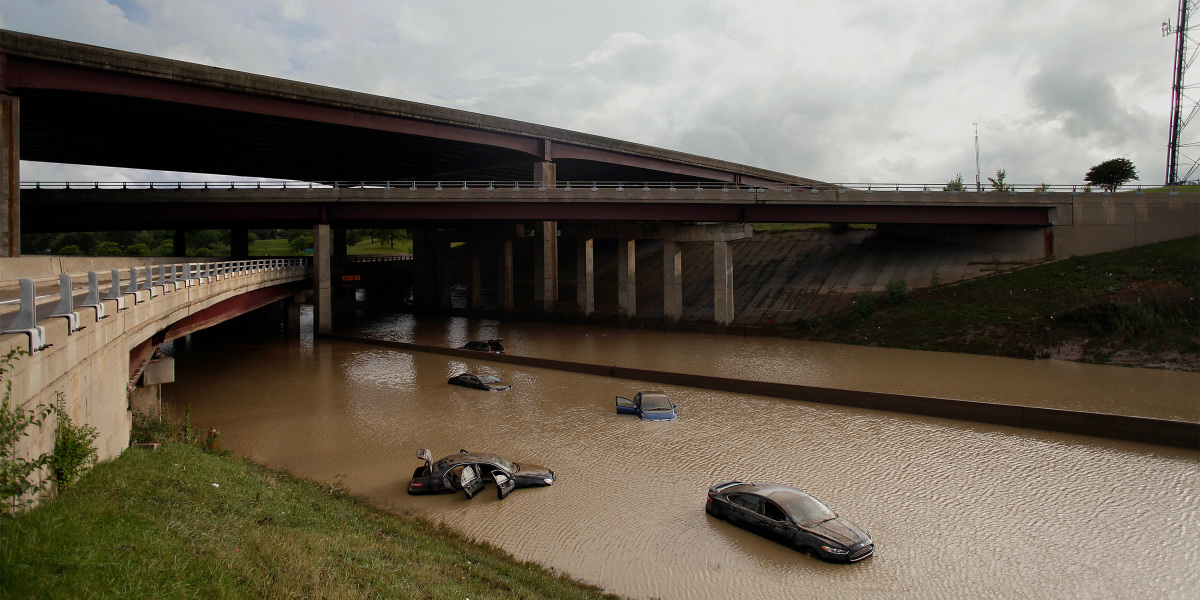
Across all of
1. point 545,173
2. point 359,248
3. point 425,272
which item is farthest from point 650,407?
point 359,248

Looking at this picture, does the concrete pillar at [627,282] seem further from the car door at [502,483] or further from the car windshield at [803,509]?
the car windshield at [803,509]

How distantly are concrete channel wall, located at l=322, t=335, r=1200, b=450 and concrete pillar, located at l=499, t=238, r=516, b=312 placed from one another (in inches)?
1133

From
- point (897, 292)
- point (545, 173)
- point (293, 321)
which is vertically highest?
point (545, 173)

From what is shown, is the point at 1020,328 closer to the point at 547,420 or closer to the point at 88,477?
the point at 547,420

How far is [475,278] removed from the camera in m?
62.6

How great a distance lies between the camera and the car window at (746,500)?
1338 centimetres

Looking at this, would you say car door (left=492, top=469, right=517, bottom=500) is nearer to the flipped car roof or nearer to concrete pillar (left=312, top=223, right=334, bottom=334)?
the flipped car roof

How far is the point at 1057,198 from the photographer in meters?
44.3

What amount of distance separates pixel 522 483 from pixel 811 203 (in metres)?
34.9

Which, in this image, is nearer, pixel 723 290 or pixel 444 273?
pixel 723 290

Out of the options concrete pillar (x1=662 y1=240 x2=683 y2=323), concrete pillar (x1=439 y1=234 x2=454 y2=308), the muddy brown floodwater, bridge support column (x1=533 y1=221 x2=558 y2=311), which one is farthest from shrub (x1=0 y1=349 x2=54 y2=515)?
concrete pillar (x1=439 y1=234 x2=454 y2=308)

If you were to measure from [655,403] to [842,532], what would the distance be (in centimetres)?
1075

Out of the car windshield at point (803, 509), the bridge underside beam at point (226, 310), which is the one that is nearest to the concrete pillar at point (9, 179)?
the bridge underside beam at point (226, 310)

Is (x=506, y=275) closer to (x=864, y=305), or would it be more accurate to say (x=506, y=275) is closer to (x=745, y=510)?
(x=864, y=305)
